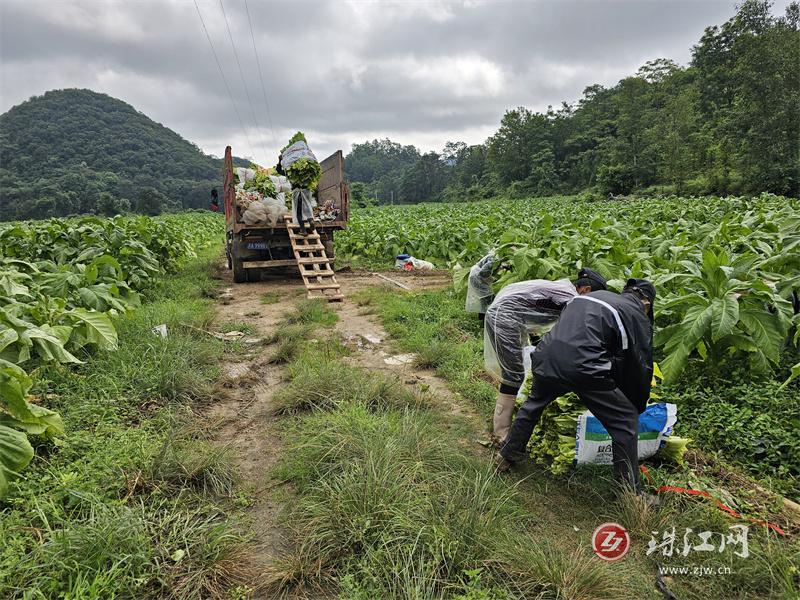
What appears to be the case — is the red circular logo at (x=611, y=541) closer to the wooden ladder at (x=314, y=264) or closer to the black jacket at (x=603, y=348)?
the black jacket at (x=603, y=348)

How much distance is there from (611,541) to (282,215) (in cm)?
904

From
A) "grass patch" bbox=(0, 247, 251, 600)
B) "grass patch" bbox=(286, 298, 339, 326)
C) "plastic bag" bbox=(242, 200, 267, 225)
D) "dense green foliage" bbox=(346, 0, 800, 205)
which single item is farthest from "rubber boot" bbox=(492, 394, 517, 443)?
"dense green foliage" bbox=(346, 0, 800, 205)

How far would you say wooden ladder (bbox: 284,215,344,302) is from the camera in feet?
29.1

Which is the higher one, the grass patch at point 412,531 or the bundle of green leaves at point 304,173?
the bundle of green leaves at point 304,173

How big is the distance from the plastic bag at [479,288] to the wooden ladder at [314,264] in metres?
3.09

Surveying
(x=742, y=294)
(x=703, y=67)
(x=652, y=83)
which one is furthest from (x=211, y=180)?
(x=742, y=294)

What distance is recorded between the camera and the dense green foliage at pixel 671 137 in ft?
101

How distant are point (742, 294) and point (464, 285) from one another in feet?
12.6

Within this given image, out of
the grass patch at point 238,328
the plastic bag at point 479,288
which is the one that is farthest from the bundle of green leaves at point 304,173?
the plastic bag at point 479,288

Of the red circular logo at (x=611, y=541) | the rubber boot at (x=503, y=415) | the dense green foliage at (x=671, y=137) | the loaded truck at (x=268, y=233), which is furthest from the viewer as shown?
the dense green foliage at (x=671, y=137)

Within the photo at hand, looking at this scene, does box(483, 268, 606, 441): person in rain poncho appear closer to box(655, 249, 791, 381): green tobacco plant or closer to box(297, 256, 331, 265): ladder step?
box(655, 249, 791, 381): green tobacco plant

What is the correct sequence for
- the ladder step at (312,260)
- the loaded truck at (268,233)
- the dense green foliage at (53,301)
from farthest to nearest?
the loaded truck at (268,233) < the ladder step at (312,260) < the dense green foliage at (53,301)

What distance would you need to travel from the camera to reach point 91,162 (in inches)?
2466

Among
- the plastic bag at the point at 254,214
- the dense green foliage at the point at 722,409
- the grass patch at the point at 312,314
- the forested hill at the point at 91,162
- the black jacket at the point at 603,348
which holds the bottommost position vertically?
the dense green foliage at the point at 722,409
